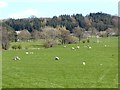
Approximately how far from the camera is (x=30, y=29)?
188750mm

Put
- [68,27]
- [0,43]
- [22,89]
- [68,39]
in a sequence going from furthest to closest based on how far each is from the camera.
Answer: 1. [68,27]
2. [68,39]
3. [0,43]
4. [22,89]

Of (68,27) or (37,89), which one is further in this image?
(68,27)

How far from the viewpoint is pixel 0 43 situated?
8700 centimetres

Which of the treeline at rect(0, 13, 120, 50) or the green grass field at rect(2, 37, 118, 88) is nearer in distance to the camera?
the green grass field at rect(2, 37, 118, 88)

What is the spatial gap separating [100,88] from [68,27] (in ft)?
542

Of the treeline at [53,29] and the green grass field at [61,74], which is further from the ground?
the green grass field at [61,74]

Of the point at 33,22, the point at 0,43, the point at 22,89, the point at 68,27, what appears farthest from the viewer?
the point at 33,22

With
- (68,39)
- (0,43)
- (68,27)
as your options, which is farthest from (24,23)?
(0,43)

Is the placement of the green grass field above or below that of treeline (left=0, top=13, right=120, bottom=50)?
above

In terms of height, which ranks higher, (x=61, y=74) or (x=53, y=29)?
(x=61, y=74)

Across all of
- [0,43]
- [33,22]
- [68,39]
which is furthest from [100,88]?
[33,22]

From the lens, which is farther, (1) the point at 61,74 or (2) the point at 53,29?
(2) the point at 53,29

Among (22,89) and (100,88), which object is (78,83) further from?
(22,89)

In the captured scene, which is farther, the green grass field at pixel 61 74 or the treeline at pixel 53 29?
the treeline at pixel 53 29
